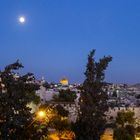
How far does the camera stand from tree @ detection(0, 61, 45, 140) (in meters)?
14.1

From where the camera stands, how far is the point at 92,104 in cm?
2434

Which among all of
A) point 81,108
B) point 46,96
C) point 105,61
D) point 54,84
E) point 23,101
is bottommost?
point 23,101

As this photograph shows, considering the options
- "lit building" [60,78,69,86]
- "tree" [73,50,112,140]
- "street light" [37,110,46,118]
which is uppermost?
"lit building" [60,78,69,86]

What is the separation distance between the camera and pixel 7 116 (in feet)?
46.1

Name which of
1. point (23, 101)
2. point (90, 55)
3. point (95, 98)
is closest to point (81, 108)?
point (95, 98)

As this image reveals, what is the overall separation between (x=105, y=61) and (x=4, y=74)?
377 inches

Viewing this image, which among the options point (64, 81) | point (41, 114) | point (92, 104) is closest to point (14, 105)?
point (41, 114)

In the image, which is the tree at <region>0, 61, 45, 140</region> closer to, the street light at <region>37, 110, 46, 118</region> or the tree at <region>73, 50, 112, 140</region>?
the street light at <region>37, 110, 46, 118</region>

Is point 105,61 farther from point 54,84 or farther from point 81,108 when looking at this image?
point 54,84

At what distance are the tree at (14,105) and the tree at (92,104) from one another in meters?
9.31

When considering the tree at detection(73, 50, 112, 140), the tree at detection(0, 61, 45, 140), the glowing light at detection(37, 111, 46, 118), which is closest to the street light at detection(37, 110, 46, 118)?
the glowing light at detection(37, 111, 46, 118)

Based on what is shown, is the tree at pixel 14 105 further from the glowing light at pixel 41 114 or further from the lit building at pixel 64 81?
the lit building at pixel 64 81

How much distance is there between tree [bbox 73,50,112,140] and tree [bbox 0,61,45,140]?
931 centimetres

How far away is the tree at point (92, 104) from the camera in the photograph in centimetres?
2408
